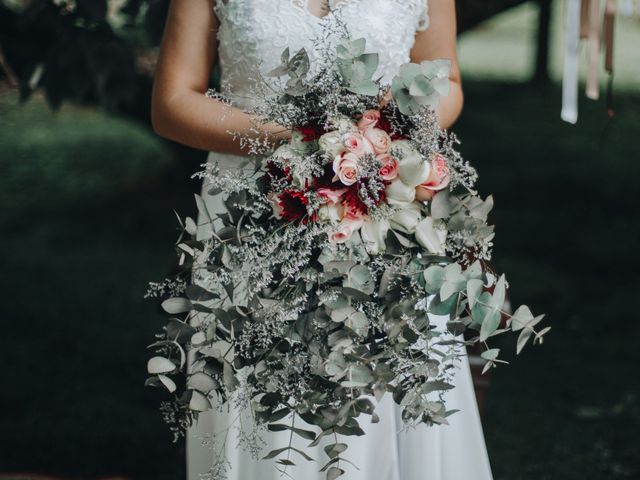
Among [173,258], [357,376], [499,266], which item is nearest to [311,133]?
[357,376]

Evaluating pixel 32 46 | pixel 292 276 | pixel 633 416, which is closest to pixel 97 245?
pixel 32 46

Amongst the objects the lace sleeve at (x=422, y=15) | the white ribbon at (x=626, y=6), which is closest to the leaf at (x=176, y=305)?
the lace sleeve at (x=422, y=15)

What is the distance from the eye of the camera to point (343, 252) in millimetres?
1739

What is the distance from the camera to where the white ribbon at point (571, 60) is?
257 cm

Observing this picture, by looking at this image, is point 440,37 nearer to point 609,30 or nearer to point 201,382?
point 609,30

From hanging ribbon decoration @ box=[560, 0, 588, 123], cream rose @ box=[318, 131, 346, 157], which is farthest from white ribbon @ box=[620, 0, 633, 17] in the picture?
cream rose @ box=[318, 131, 346, 157]

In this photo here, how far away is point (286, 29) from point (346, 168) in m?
0.62

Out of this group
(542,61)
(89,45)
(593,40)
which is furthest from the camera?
(542,61)

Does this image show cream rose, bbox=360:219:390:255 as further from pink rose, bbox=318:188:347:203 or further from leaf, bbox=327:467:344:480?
leaf, bbox=327:467:344:480

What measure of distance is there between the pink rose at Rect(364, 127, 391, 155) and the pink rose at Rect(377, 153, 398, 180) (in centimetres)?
1

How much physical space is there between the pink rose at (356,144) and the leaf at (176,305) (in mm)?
464

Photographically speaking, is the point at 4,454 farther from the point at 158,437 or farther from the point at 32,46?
the point at 32,46

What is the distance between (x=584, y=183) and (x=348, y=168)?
752 cm

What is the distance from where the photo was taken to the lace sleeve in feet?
7.42
